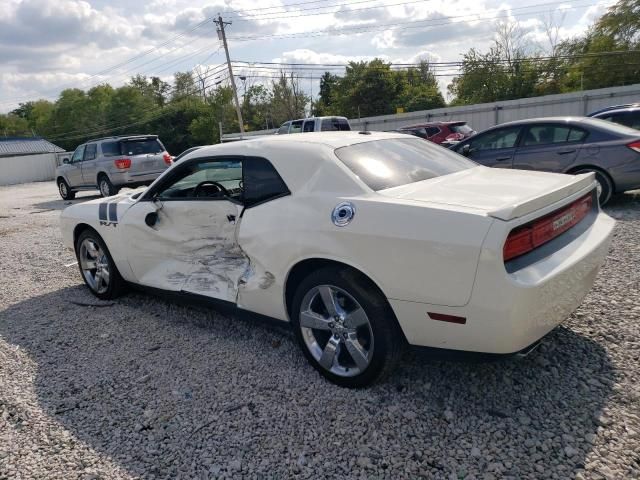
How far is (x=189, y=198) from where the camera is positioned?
3.92 meters

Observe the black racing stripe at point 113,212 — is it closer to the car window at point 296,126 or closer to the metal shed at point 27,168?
the car window at point 296,126

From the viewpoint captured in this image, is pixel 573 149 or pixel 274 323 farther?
pixel 573 149

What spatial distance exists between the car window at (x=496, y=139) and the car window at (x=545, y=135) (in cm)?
20

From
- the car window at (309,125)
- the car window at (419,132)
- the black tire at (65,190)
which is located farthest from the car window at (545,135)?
the black tire at (65,190)

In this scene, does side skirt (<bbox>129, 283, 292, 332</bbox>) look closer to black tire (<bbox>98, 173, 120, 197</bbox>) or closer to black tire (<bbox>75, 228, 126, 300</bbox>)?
black tire (<bbox>75, 228, 126, 300</bbox>)

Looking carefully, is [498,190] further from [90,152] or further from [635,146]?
[90,152]

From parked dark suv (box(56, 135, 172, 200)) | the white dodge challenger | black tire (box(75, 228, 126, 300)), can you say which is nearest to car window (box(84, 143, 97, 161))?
parked dark suv (box(56, 135, 172, 200))

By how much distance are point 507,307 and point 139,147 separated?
13081 millimetres

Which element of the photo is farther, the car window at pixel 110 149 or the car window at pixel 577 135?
the car window at pixel 110 149

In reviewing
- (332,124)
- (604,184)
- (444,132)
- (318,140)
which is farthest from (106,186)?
(604,184)

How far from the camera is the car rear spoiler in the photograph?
2.30 metres

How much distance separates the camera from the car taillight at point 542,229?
2.32 metres

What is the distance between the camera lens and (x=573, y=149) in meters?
7.09

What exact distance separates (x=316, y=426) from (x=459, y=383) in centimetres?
93
